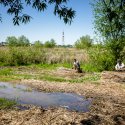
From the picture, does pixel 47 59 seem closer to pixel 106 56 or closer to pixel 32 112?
pixel 106 56

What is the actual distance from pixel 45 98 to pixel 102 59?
554 inches

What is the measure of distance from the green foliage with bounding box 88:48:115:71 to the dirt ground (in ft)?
30.9

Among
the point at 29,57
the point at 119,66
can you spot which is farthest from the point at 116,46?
the point at 29,57

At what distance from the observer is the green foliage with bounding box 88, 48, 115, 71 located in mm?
28844

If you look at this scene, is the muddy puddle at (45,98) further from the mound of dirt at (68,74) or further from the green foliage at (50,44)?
the green foliage at (50,44)

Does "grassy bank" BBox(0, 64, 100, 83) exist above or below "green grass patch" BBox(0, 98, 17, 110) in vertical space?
above

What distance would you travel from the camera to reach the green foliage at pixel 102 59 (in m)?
28.8

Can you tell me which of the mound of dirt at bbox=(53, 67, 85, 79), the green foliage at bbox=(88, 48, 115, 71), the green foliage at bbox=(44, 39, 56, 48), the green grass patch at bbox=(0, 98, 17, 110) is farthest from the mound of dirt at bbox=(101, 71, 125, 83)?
the green foliage at bbox=(44, 39, 56, 48)

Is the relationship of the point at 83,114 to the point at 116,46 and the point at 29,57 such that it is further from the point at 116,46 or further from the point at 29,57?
the point at 29,57

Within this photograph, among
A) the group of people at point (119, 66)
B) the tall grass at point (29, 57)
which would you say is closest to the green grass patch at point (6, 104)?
the group of people at point (119, 66)

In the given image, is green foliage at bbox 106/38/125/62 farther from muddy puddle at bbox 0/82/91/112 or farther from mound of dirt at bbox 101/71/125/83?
muddy puddle at bbox 0/82/91/112

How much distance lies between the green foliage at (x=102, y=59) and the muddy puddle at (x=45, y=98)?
11.9m

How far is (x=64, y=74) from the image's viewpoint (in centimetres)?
2583

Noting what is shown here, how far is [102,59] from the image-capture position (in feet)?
94.4
